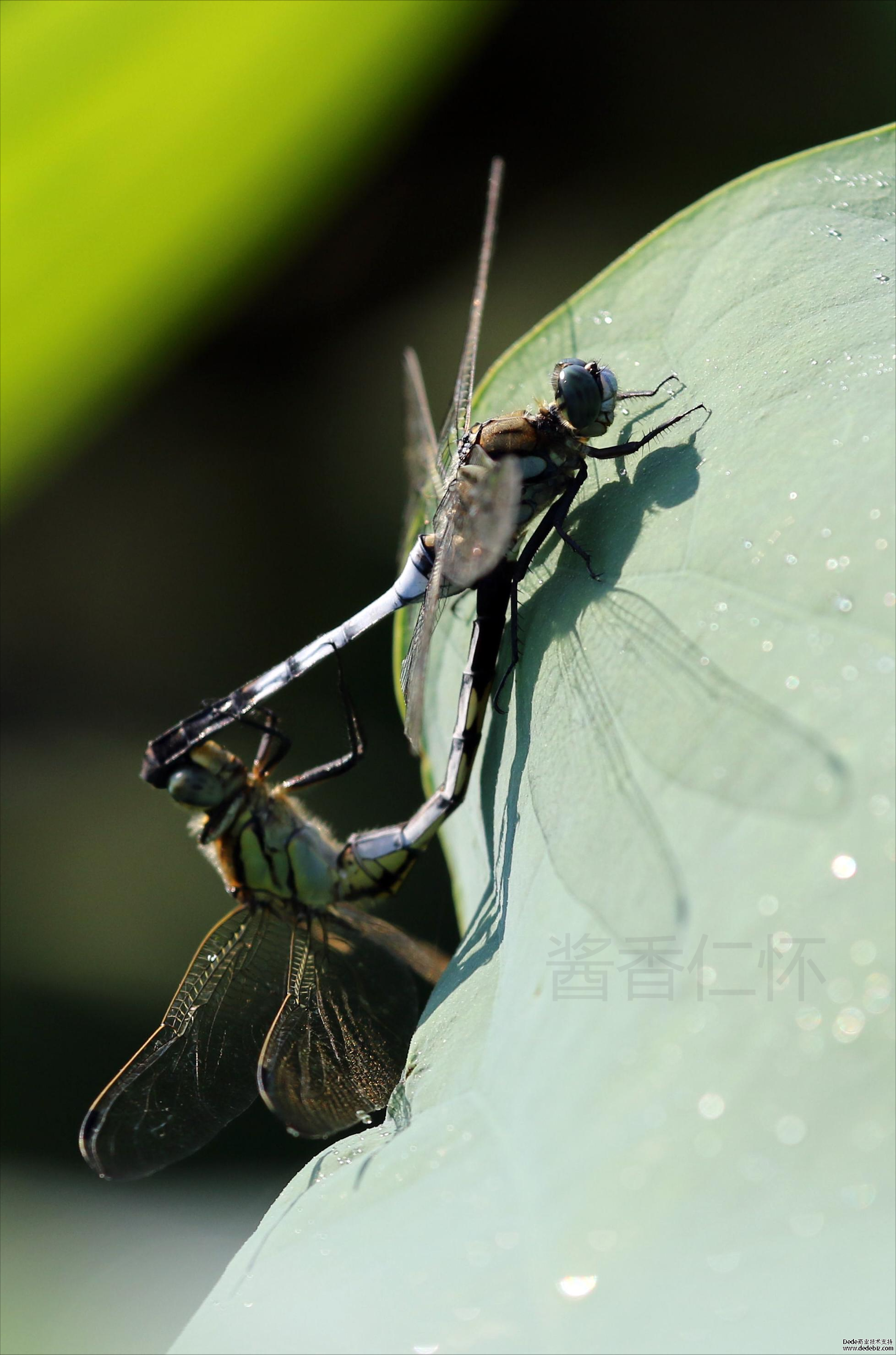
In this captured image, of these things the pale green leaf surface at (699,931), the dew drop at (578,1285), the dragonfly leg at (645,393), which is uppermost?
the dragonfly leg at (645,393)

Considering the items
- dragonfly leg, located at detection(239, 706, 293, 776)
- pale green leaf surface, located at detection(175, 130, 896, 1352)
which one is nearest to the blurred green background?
dragonfly leg, located at detection(239, 706, 293, 776)

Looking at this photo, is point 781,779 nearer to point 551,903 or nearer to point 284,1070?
point 551,903

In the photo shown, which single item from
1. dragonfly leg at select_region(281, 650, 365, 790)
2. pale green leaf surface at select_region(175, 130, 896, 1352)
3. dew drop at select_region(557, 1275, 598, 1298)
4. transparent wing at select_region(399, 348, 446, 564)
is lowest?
dew drop at select_region(557, 1275, 598, 1298)

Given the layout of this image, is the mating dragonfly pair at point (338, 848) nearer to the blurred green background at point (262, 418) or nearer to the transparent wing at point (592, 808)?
the transparent wing at point (592, 808)

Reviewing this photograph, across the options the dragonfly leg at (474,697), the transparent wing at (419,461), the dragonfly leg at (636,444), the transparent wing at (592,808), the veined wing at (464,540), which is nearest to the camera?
the transparent wing at (592,808)

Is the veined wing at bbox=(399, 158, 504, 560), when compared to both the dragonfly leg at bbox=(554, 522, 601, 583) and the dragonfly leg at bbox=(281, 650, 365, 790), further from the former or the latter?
the dragonfly leg at bbox=(281, 650, 365, 790)

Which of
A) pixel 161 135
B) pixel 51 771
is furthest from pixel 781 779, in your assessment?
pixel 51 771

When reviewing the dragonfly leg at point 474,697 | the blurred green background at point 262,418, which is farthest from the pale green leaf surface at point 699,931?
the blurred green background at point 262,418

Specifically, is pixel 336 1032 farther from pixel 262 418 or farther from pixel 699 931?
pixel 262 418
